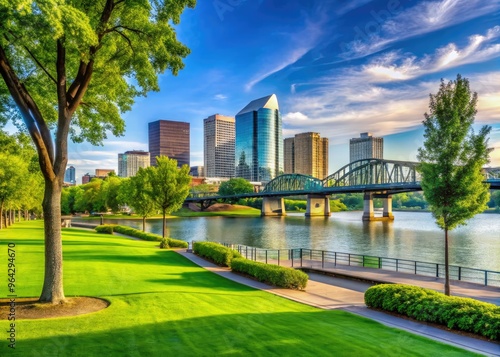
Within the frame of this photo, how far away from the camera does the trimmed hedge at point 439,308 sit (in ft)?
32.2

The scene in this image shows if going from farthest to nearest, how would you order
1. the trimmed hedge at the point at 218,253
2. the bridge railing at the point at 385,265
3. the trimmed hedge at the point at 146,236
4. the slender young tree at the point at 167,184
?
the slender young tree at the point at 167,184 → the trimmed hedge at the point at 146,236 → the bridge railing at the point at 385,265 → the trimmed hedge at the point at 218,253

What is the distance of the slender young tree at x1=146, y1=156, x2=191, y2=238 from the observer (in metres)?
38.0

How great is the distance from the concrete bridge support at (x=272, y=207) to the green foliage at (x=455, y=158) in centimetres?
11457

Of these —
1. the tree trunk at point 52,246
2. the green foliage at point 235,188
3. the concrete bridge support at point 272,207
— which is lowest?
the concrete bridge support at point 272,207

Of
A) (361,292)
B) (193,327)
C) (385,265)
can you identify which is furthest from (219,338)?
(385,265)

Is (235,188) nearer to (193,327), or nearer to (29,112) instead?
(29,112)

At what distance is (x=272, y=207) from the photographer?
444ft

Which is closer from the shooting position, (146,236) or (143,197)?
(146,236)

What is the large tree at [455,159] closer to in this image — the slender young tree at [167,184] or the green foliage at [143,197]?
the slender young tree at [167,184]

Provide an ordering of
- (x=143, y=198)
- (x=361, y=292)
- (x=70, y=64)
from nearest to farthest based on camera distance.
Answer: (x=70, y=64) < (x=361, y=292) < (x=143, y=198)

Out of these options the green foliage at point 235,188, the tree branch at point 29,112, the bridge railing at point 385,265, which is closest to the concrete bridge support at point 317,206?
the green foliage at point 235,188

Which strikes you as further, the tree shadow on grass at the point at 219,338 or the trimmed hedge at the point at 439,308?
the trimmed hedge at the point at 439,308

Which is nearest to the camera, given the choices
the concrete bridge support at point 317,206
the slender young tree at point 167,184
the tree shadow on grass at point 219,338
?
the tree shadow on grass at point 219,338

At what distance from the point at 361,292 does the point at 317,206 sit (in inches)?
4298
